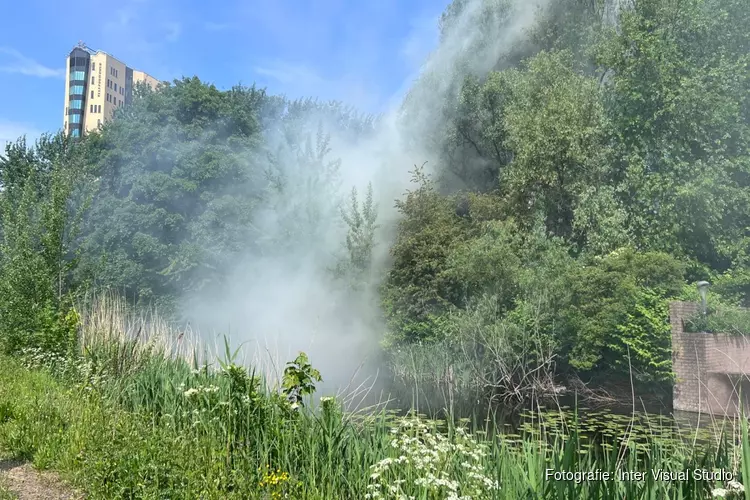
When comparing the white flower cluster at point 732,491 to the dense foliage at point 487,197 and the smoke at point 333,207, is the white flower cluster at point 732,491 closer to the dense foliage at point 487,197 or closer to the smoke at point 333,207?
the dense foliage at point 487,197

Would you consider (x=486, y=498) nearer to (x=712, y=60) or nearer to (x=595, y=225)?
(x=595, y=225)

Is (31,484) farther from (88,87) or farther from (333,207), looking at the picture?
(88,87)

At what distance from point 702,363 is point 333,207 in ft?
48.2

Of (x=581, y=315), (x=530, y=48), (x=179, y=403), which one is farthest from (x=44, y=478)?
(x=530, y=48)

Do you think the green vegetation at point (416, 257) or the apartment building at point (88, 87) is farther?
the apartment building at point (88, 87)

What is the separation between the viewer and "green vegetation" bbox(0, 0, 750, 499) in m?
4.25

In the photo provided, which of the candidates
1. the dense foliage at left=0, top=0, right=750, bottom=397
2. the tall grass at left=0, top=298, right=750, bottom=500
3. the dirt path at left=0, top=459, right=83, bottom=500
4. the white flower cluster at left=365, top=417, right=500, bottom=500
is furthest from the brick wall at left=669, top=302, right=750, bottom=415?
the dirt path at left=0, top=459, right=83, bottom=500

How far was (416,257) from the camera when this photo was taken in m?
18.2

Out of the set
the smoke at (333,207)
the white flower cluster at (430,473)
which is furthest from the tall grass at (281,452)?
the smoke at (333,207)

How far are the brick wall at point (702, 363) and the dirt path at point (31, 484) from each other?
1126cm

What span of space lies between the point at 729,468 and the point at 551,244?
1331cm

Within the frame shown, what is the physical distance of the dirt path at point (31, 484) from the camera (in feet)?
13.4

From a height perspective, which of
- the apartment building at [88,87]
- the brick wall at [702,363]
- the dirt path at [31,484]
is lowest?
the dirt path at [31,484]

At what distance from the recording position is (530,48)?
87.8ft
